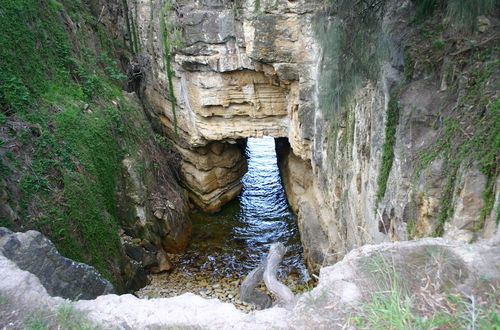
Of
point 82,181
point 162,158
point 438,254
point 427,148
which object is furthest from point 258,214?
point 438,254

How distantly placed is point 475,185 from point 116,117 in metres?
8.20

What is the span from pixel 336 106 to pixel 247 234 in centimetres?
582

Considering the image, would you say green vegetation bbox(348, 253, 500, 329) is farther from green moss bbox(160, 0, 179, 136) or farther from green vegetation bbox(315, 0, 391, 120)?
green moss bbox(160, 0, 179, 136)

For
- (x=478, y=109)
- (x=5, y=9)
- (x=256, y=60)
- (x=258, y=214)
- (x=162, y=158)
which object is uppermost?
(x=5, y=9)

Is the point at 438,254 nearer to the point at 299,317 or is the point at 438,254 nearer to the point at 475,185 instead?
the point at 475,185

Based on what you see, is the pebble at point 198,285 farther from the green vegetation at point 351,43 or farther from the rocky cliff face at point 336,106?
the green vegetation at point 351,43

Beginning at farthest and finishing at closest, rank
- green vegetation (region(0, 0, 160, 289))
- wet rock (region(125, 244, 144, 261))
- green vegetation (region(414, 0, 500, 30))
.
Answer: wet rock (region(125, 244, 144, 261)), green vegetation (region(0, 0, 160, 289)), green vegetation (region(414, 0, 500, 30))

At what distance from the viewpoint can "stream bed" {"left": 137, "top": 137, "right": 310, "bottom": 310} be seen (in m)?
9.12

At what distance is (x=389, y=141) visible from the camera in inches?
200

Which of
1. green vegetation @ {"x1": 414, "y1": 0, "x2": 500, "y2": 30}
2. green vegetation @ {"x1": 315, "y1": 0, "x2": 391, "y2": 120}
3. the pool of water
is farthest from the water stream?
green vegetation @ {"x1": 414, "y1": 0, "x2": 500, "y2": 30}

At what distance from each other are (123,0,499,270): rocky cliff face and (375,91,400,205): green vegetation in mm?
15

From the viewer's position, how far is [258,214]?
12148 millimetres

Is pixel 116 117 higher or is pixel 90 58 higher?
pixel 90 58

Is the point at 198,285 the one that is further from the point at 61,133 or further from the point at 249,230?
the point at 61,133
